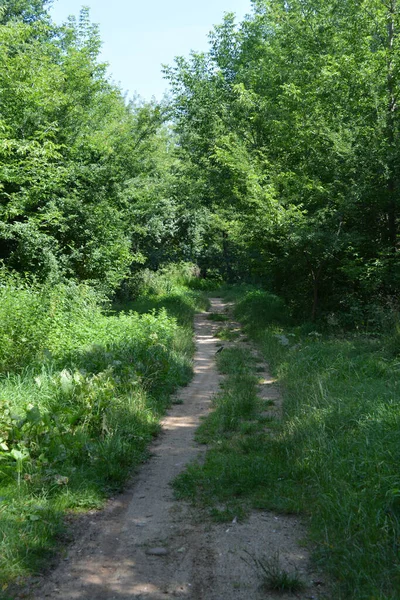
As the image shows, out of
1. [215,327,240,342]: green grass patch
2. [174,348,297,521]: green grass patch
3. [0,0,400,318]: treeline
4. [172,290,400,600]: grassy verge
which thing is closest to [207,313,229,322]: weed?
[0,0,400,318]: treeline

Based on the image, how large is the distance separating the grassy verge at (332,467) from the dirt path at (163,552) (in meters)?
0.23

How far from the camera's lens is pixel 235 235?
73.9ft

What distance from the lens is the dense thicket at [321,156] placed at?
1326 centimetres

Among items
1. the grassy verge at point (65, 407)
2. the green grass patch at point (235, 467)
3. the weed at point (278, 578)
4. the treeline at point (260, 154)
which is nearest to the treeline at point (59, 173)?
the treeline at point (260, 154)

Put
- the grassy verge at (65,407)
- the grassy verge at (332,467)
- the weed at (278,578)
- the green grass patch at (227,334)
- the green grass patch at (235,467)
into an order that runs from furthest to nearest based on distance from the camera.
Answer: the green grass patch at (227,334), the green grass patch at (235,467), the grassy verge at (65,407), the grassy verge at (332,467), the weed at (278,578)

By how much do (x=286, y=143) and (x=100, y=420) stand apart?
12965mm

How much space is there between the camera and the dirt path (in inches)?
147

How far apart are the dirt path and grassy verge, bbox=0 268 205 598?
248 mm

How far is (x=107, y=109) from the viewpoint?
24.5m

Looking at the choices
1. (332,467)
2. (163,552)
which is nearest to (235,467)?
(332,467)

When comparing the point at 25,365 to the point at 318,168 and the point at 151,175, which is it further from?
the point at 151,175

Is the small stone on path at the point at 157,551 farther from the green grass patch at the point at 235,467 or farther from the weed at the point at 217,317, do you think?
the weed at the point at 217,317

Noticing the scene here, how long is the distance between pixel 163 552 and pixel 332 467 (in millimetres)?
1785

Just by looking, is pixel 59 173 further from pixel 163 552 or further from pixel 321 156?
pixel 163 552
